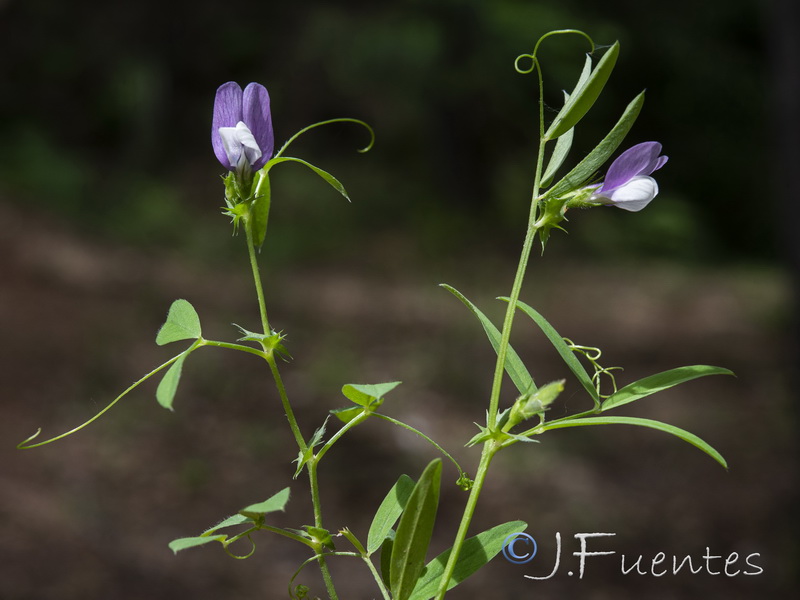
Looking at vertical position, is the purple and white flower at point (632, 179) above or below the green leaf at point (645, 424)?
above

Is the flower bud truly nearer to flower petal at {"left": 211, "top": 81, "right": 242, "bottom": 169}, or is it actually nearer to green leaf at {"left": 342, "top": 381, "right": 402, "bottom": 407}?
green leaf at {"left": 342, "top": 381, "right": 402, "bottom": 407}

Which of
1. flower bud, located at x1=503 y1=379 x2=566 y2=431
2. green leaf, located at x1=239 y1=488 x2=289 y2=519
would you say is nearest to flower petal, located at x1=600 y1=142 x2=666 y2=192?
flower bud, located at x1=503 y1=379 x2=566 y2=431

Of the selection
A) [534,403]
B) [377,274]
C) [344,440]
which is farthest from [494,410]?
[377,274]

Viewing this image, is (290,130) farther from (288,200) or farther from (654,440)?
(654,440)

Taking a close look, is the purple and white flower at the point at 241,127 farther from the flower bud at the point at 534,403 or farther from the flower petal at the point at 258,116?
the flower bud at the point at 534,403

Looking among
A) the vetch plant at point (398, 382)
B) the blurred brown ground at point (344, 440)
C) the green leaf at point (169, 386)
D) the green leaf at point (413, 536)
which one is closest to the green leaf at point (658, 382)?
the vetch plant at point (398, 382)

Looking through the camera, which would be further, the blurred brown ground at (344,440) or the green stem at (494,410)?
the blurred brown ground at (344,440)

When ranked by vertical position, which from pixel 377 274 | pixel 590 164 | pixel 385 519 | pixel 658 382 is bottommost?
pixel 377 274

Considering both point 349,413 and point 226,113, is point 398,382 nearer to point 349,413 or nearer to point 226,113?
point 349,413
